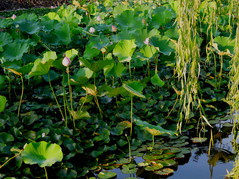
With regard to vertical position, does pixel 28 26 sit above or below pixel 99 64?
above

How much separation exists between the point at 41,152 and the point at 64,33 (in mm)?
1248

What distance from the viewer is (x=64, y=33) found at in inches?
101

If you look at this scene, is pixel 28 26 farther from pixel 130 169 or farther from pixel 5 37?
pixel 130 169

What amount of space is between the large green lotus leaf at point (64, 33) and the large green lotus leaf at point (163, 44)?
598mm

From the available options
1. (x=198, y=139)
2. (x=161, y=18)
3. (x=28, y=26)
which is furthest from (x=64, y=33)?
(x=198, y=139)

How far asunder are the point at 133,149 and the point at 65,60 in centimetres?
55

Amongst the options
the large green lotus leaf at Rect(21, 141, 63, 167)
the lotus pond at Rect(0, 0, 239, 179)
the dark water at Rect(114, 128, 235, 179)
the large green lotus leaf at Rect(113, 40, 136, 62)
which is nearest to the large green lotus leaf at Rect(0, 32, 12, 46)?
the lotus pond at Rect(0, 0, 239, 179)

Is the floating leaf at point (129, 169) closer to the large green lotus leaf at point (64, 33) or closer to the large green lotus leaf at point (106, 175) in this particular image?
the large green lotus leaf at point (106, 175)

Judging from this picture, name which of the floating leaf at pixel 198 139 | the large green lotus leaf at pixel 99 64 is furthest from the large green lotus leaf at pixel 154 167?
the large green lotus leaf at pixel 99 64

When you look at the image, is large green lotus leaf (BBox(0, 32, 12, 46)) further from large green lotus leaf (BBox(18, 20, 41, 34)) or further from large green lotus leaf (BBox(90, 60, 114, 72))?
large green lotus leaf (BBox(90, 60, 114, 72))

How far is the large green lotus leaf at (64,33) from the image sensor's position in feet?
8.34

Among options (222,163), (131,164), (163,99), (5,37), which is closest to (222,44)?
(163,99)

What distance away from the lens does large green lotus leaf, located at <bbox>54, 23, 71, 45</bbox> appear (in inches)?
100

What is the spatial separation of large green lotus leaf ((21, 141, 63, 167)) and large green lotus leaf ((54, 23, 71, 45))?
1208mm
